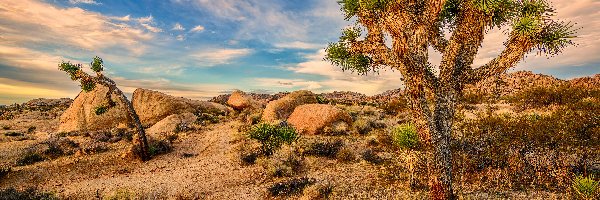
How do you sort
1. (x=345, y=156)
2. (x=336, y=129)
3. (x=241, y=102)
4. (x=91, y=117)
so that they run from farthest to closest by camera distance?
(x=241, y=102)
(x=91, y=117)
(x=336, y=129)
(x=345, y=156)

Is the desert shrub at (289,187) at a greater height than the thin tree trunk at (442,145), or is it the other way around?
the thin tree trunk at (442,145)

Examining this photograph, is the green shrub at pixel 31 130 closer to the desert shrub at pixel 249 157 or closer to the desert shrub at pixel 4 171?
the desert shrub at pixel 4 171

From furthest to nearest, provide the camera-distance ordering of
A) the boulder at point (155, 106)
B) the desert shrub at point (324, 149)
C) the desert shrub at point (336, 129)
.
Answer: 1. the boulder at point (155, 106)
2. the desert shrub at point (336, 129)
3. the desert shrub at point (324, 149)

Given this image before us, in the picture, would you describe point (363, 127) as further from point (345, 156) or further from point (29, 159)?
point (29, 159)

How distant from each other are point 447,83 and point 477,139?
25.2 ft

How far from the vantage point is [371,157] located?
1575cm

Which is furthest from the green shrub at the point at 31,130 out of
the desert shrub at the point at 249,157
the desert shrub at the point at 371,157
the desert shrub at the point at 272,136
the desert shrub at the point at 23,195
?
the desert shrub at the point at 371,157

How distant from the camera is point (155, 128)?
25.3 m

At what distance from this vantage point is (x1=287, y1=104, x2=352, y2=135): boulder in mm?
22000

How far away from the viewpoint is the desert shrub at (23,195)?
13.1m

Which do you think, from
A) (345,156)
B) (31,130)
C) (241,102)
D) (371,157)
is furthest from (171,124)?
(371,157)

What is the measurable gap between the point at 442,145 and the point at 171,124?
2028 cm

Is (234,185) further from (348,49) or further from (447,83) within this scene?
(447,83)

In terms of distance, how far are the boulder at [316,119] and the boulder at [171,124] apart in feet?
25.1
